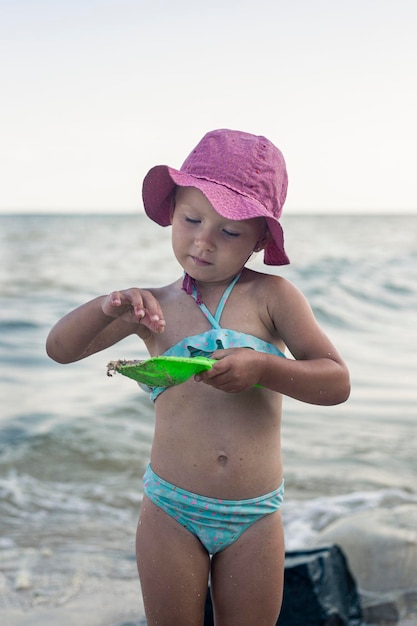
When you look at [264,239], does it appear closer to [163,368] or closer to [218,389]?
[218,389]

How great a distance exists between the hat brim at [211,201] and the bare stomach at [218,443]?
1.48ft

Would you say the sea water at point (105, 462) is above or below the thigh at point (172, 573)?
below

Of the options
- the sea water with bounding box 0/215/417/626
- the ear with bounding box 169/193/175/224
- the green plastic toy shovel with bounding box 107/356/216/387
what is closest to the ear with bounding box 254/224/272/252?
the ear with bounding box 169/193/175/224

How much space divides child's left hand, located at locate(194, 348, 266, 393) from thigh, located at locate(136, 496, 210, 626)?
0.48 meters

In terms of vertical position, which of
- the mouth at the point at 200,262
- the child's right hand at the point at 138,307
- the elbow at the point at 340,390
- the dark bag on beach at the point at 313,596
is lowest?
the dark bag on beach at the point at 313,596

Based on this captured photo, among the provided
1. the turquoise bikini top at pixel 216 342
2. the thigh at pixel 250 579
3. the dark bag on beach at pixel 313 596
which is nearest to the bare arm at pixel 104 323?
the turquoise bikini top at pixel 216 342

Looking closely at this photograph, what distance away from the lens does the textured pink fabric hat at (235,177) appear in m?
2.39

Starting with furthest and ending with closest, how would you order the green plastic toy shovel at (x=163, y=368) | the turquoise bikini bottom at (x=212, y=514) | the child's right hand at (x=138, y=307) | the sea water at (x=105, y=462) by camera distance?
the sea water at (x=105, y=462) < the turquoise bikini bottom at (x=212, y=514) < the child's right hand at (x=138, y=307) < the green plastic toy shovel at (x=163, y=368)

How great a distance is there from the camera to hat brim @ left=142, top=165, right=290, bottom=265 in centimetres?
234

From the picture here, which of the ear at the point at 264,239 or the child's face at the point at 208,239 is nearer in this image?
the child's face at the point at 208,239

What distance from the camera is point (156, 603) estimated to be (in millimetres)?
2359

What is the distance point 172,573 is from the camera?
91.9 inches

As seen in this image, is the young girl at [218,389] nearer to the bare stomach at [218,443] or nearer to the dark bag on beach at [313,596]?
the bare stomach at [218,443]

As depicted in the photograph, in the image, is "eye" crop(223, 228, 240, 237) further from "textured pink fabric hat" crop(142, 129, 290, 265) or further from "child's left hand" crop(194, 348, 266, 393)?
"child's left hand" crop(194, 348, 266, 393)
